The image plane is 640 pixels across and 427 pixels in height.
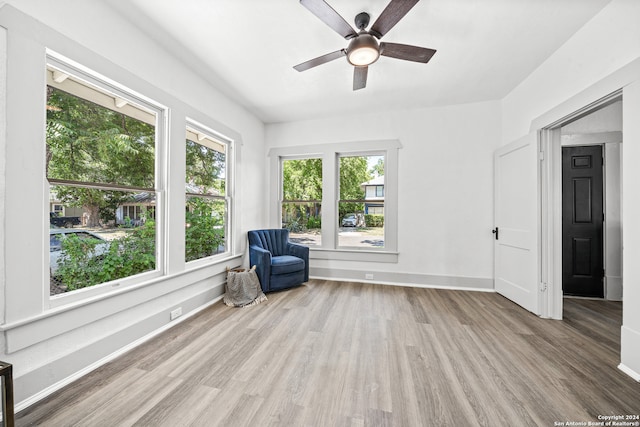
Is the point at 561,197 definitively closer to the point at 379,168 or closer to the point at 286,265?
the point at 379,168

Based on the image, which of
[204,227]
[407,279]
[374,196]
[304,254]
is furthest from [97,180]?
[407,279]

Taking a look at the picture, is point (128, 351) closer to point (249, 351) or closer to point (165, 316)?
point (165, 316)

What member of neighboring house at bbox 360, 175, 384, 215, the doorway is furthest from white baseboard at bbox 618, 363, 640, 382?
neighboring house at bbox 360, 175, 384, 215

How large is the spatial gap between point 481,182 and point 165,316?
14.5 ft

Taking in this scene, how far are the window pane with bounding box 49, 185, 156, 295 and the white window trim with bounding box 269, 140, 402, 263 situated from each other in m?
2.41

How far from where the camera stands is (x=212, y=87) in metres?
3.26

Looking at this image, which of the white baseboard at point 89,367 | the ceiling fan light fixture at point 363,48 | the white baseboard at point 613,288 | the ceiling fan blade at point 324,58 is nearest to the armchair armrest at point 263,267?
the white baseboard at point 89,367

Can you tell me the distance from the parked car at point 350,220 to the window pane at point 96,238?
112 inches

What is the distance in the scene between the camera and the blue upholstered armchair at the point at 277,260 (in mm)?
3547

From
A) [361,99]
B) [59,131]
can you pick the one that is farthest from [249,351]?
[361,99]

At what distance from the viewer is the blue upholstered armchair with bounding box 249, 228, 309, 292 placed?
11.6ft

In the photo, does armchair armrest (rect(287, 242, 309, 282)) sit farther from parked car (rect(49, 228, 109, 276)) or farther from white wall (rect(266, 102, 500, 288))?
parked car (rect(49, 228, 109, 276))

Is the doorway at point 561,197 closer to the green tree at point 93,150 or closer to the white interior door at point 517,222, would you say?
the white interior door at point 517,222

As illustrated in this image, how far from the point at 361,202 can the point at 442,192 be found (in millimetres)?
1270
